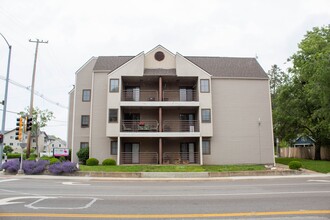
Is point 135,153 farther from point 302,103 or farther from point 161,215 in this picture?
point 161,215

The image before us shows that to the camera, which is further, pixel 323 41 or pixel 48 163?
pixel 323 41

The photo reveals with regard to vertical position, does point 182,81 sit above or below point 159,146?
above

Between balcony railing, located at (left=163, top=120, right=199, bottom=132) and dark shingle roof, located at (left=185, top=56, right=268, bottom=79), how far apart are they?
5.24 meters

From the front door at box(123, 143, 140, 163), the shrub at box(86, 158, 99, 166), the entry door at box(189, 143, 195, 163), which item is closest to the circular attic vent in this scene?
the front door at box(123, 143, 140, 163)

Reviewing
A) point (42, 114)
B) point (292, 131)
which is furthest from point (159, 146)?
point (42, 114)

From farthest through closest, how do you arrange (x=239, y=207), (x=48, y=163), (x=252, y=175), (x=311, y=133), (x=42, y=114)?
(x=42, y=114) → (x=311, y=133) → (x=48, y=163) → (x=252, y=175) → (x=239, y=207)

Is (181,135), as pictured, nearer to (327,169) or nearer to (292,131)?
(327,169)

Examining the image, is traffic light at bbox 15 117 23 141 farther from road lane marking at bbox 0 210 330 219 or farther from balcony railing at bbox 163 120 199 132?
road lane marking at bbox 0 210 330 219

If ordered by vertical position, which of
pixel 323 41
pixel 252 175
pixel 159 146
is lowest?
pixel 252 175

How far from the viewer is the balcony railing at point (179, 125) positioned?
28.2 metres

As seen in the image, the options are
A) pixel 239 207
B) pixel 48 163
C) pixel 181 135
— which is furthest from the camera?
pixel 181 135

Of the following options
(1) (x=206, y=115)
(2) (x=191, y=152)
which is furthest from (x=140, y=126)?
(1) (x=206, y=115)

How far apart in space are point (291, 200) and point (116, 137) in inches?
776

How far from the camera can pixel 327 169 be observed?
22031 mm
